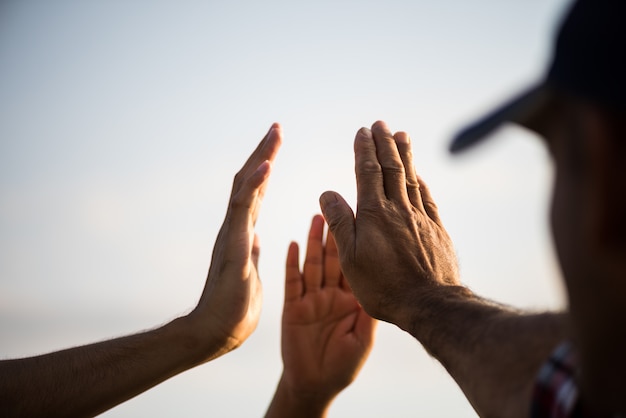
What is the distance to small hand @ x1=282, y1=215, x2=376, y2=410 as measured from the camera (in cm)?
348

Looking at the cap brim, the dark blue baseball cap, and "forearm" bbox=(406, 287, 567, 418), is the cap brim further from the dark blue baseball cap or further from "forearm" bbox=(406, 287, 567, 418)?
"forearm" bbox=(406, 287, 567, 418)

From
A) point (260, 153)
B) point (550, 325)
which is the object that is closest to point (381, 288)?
point (550, 325)

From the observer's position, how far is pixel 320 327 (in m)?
3.54

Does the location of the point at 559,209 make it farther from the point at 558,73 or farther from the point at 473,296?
the point at 473,296

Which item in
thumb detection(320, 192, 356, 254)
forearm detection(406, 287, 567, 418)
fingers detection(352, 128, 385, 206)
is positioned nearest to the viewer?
forearm detection(406, 287, 567, 418)

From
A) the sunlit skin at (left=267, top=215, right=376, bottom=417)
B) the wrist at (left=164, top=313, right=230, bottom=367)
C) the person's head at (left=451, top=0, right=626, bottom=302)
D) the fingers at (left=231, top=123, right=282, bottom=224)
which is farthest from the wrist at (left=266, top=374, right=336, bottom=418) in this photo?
the person's head at (left=451, top=0, right=626, bottom=302)

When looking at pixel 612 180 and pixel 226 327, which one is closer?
pixel 612 180

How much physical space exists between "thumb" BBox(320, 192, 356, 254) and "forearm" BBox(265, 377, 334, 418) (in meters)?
1.30

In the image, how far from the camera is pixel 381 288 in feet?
7.21

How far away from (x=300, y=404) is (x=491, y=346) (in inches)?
82.0

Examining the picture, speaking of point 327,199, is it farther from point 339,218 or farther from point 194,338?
point 194,338

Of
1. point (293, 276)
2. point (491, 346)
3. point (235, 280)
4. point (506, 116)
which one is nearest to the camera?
point (506, 116)

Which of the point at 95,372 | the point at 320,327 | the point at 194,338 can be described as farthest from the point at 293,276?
the point at 95,372

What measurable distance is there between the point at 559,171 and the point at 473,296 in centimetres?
110
